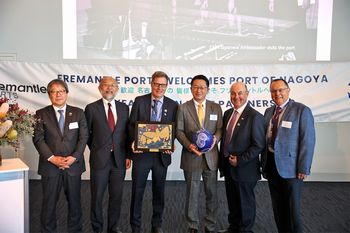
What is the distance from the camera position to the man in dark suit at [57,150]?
9.53 ft

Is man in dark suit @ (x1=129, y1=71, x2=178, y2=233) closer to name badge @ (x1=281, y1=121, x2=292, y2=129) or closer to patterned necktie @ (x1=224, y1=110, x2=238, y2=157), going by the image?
patterned necktie @ (x1=224, y1=110, x2=238, y2=157)

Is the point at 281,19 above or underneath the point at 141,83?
above

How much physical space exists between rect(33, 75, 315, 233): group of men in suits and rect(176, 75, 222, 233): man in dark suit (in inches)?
0.4

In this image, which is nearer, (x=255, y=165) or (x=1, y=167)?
(x=1, y=167)

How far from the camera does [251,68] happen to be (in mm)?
5059

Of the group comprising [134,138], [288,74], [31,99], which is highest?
[288,74]

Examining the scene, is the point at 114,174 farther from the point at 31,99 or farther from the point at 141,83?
the point at 31,99

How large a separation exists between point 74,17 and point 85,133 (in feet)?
9.42

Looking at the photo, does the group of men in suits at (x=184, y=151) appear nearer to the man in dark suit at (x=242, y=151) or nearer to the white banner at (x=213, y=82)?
the man in dark suit at (x=242, y=151)

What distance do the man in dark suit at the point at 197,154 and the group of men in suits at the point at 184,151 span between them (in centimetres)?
1

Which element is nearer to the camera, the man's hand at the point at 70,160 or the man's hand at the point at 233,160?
the man's hand at the point at 70,160

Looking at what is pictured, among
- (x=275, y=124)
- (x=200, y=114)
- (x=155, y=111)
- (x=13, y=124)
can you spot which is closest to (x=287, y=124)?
(x=275, y=124)

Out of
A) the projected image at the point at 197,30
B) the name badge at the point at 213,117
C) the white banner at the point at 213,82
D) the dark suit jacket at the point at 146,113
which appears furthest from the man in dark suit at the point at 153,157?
the projected image at the point at 197,30

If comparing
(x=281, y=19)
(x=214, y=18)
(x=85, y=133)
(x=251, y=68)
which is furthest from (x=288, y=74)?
(x=85, y=133)
